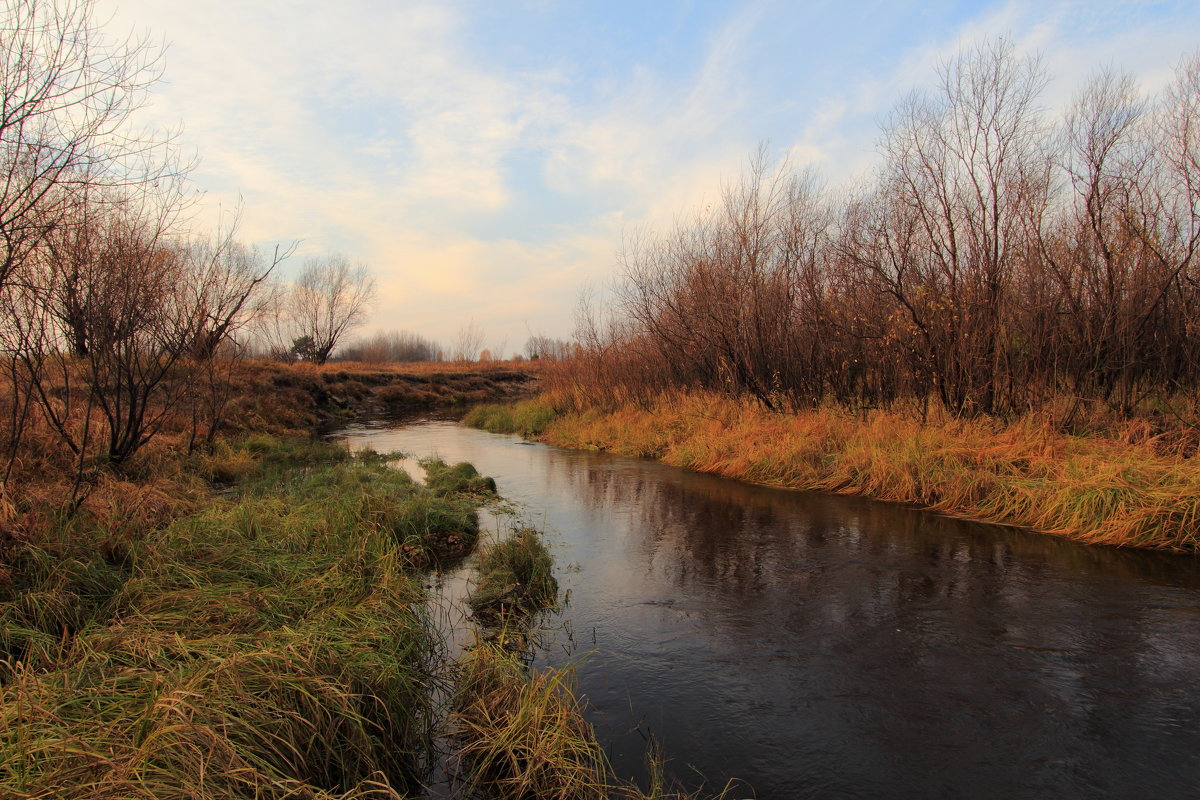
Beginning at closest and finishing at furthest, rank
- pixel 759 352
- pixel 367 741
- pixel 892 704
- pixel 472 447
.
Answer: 1. pixel 367 741
2. pixel 892 704
3. pixel 759 352
4. pixel 472 447

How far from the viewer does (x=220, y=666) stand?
3.05 m

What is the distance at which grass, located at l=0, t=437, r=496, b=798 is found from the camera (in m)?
2.49

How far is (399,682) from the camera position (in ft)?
11.7

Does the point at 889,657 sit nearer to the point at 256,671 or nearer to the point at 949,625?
the point at 949,625

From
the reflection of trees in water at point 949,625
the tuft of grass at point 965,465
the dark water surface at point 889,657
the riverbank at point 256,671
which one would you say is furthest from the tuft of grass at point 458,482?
the tuft of grass at point 965,465

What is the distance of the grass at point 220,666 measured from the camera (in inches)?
98.0

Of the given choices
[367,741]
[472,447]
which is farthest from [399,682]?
[472,447]

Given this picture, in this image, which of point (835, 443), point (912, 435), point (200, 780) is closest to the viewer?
point (200, 780)

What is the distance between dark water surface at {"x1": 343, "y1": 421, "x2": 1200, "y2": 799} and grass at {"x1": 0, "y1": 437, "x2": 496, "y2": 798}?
3.84 ft

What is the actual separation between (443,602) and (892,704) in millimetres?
3546

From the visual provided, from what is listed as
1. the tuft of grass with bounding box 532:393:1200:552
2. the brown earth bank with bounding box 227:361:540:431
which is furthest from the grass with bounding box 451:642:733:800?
the brown earth bank with bounding box 227:361:540:431

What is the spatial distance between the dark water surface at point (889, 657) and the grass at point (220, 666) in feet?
3.84

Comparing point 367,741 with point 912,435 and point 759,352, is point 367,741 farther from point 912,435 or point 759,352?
point 759,352

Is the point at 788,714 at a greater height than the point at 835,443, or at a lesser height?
lesser
